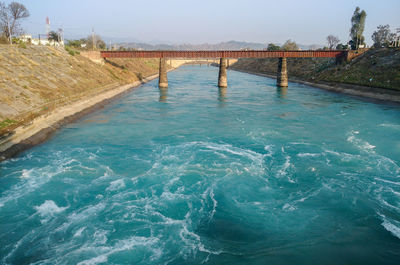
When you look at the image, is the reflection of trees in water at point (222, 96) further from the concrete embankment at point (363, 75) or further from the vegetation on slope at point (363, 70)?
the vegetation on slope at point (363, 70)

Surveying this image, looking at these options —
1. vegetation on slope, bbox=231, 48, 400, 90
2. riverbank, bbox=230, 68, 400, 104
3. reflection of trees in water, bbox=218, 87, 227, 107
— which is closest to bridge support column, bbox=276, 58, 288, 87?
riverbank, bbox=230, 68, 400, 104

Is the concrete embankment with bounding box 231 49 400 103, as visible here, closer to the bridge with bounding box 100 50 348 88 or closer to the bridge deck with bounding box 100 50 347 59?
the bridge with bounding box 100 50 348 88

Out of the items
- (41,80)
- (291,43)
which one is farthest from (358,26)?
(41,80)

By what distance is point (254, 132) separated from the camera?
1593 inches

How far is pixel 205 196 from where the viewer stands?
23.0m

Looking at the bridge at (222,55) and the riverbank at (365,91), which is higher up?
the bridge at (222,55)

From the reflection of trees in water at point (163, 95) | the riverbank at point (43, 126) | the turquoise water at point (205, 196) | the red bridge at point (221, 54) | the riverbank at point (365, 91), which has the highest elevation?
the red bridge at point (221, 54)

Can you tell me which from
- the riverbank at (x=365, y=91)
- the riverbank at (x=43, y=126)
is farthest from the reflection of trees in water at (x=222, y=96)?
the riverbank at (x=365, y=91)

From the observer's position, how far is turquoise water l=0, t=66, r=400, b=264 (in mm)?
17062

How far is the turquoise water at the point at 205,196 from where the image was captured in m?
17.1

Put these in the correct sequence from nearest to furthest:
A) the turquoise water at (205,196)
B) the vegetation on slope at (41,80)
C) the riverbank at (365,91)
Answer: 1. the turquoise water at (205,196)
2. the vegetation on slope at (41,80)
3. the riverbank at (365,91)

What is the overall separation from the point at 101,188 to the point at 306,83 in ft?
296

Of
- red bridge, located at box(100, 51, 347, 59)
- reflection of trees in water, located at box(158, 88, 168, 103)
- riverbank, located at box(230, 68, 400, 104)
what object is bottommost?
reflection of trees in water, located at box(158, 88, 168, 103)

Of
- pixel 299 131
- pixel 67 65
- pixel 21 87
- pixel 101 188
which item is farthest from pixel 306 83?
pixel 101 188
